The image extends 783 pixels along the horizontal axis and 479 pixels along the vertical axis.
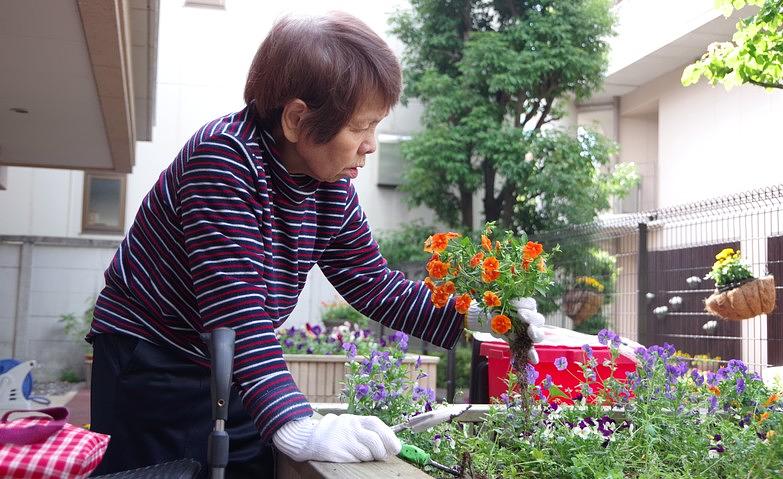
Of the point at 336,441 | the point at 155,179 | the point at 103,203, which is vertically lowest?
the point at 336,441

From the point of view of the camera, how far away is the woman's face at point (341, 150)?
68.6 inches

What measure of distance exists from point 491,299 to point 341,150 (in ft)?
1.45

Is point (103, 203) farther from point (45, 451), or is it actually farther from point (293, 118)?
point (45, 451)

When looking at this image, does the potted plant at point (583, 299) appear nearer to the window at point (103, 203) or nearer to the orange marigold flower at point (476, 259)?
the orange marigold flower at point (476, 259)

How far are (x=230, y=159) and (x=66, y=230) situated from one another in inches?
521

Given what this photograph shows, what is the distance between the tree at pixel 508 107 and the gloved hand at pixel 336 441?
11.5 meters

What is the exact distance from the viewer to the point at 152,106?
319 inches

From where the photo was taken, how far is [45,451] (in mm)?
1170

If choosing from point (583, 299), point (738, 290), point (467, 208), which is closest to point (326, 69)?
point (738, 290)

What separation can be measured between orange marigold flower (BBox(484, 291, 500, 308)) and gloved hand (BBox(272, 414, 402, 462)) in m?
0.45

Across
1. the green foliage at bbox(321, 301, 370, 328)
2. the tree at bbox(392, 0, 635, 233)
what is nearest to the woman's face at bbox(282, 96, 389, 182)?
the green foliage at bbox(321, 301, 370, 328)

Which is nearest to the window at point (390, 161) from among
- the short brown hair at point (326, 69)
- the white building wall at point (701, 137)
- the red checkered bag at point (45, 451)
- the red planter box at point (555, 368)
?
the white building wall at point (701, 137)

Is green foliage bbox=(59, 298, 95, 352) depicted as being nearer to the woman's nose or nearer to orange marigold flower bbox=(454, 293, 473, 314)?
orange marigold flower bbox=(454, 293, 473, 314)

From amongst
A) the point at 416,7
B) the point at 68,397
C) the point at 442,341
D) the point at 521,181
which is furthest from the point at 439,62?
the point at 442,341
